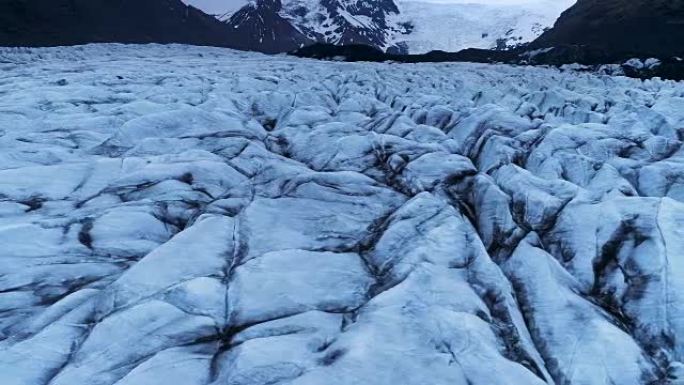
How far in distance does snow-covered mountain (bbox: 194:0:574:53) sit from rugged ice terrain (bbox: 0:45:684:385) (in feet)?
399

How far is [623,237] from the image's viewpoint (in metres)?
5.75

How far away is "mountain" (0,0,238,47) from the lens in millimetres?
66062

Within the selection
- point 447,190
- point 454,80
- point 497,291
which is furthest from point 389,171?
point 454,80

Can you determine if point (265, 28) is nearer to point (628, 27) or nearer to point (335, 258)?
point (628, 27)

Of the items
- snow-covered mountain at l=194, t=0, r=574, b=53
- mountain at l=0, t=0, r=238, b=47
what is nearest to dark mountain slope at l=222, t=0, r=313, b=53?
snow-covered mountain at l=194, t=0, r=574, b=53

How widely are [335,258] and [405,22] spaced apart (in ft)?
556

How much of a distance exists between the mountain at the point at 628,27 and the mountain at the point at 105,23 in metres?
66.8

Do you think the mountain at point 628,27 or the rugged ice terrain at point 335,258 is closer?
the rugged ice terrain at point 335,258

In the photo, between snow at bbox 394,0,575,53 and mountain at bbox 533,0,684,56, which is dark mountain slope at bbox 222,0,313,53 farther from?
mountain at bbox 533,0,684,56

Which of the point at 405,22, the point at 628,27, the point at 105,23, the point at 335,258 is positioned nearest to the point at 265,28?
the point at 405,22

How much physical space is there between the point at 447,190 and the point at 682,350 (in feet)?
12.3

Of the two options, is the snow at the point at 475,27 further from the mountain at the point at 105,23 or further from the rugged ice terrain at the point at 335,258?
the rugged ice terrain at the point at 335,258

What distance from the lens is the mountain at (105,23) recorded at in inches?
2601

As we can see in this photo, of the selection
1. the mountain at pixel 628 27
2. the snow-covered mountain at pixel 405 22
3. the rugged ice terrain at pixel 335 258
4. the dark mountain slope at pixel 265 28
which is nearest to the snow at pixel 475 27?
the snow-covered mountain at pixel 405 22
